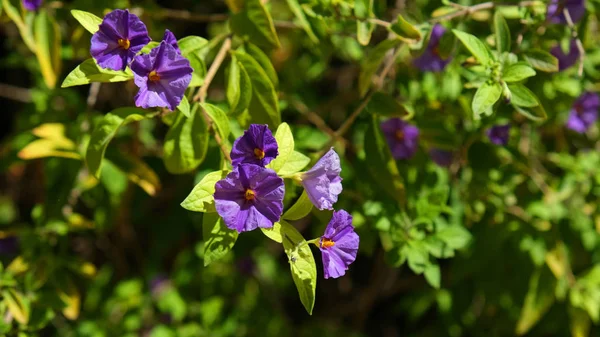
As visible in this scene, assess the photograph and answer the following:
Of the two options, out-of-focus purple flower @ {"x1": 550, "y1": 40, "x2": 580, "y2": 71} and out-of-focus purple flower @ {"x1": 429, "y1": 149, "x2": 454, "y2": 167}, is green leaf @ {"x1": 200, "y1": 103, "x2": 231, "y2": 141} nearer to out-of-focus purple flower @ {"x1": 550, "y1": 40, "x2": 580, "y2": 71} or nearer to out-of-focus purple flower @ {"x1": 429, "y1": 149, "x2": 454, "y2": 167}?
out-of-focus purple flower @ {"x1": 429, "y1": 149, "x2": 454, "y2": 167}

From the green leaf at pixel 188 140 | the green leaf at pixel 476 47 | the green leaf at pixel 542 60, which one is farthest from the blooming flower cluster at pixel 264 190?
the green leaf at pixel 542 60

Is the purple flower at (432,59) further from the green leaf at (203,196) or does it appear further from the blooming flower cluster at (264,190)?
the green leaf at (203,196)

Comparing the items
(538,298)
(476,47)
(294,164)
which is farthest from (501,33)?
(538,298)

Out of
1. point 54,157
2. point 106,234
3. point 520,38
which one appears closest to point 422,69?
point 520,38

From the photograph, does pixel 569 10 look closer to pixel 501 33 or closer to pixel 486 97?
pixel 501 33

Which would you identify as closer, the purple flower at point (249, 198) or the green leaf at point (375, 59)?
the purple flower at point (249, 198)

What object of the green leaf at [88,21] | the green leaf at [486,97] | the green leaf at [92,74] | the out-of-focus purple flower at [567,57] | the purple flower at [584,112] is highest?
the green leaf at [88,21]

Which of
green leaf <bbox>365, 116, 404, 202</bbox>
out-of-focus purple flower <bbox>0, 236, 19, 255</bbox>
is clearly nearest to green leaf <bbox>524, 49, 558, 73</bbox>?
green leaf <bbox>365, 116, 404, 202</bbox>
